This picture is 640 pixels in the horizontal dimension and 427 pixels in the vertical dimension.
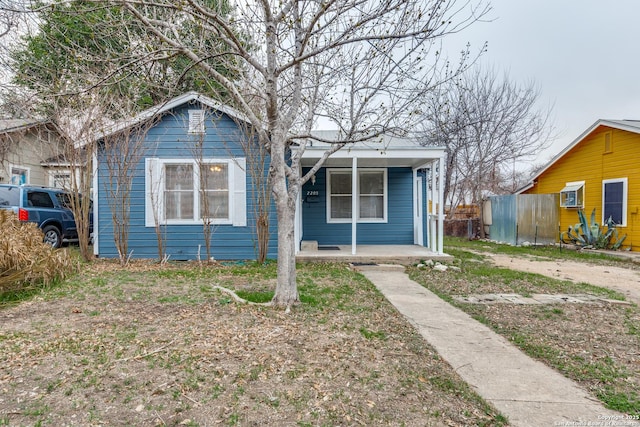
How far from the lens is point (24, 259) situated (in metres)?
4.67

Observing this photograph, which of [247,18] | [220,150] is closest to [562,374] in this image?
[247,18]

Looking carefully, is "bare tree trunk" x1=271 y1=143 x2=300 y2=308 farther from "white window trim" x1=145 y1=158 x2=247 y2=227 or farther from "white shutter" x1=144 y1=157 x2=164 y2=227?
"white shutter" x1=144 y1=157 x2=164 y2=227

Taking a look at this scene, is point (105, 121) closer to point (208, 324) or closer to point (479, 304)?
point (208, 324)

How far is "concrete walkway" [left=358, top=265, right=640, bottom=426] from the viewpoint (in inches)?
87.0

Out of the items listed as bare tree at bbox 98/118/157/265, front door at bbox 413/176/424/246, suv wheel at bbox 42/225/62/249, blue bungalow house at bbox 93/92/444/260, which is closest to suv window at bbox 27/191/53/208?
suv wheel at bbox 42/225/62/249

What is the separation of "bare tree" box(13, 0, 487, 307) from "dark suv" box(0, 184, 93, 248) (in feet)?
20.0

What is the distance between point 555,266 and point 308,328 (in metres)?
7.11

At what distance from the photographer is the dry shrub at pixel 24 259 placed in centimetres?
450

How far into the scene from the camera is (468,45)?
14.1ft

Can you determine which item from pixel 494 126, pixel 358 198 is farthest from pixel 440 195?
pixel 494 126

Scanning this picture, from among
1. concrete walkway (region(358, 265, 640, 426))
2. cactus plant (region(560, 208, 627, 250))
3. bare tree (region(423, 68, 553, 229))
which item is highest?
bare tree (region(423, 68, 553, 229))

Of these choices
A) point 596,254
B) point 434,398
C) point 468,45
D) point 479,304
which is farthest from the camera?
point 596,254

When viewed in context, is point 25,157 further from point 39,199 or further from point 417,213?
point 417,213

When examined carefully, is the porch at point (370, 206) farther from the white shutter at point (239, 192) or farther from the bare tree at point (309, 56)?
the bare tree at point (309, 56)
